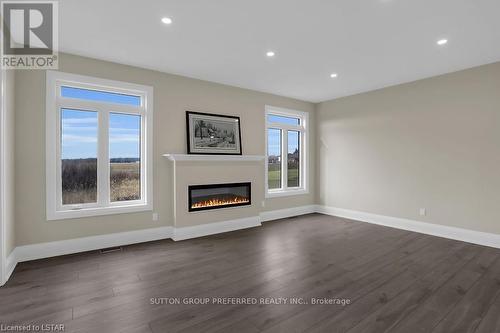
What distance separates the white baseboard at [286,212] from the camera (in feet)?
18.9

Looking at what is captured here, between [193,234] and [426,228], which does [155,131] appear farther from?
[426,228]

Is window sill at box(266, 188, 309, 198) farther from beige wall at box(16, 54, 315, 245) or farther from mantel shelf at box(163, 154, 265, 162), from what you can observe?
mantel shelf at box(163, 154, 265, 162)

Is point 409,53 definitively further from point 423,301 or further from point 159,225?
point 159,225

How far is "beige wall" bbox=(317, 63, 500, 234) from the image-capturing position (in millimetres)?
4070

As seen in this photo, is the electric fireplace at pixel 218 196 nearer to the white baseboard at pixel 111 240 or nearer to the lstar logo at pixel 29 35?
the white baseboard at pixel 111 240

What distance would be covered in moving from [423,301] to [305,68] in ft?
11.7

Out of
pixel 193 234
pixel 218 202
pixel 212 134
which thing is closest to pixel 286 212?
pixel 218 202

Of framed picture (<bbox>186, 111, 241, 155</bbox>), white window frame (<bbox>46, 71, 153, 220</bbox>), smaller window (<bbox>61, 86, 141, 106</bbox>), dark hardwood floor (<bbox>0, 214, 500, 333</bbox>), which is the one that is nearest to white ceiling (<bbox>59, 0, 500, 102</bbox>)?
white window frame (<bbox>46, 71, 153, 220</bbox>)

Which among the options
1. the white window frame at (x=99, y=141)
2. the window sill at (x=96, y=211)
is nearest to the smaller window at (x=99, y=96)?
the white window frame at (x=99, y=141)

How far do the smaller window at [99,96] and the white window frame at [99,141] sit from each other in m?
0.05

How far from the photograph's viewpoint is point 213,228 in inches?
187

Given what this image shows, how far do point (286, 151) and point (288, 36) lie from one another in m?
3.39

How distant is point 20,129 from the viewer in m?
3.39

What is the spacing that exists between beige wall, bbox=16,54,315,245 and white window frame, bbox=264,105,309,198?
5.9 inches
